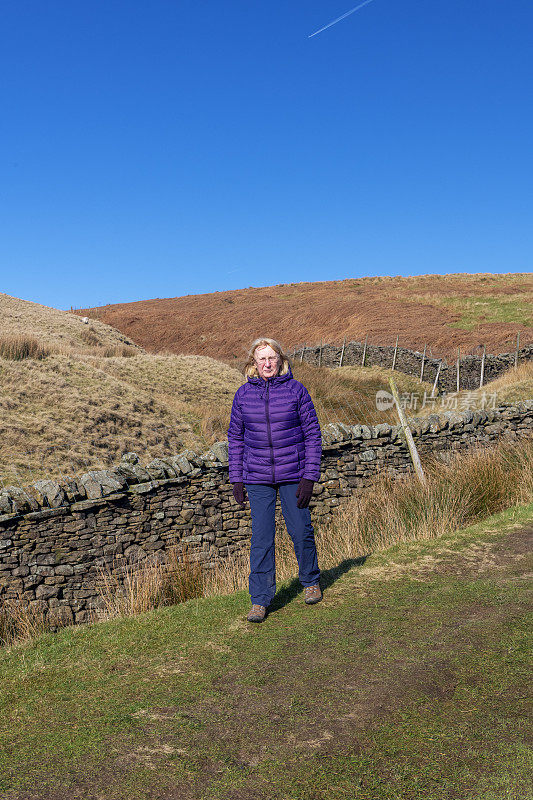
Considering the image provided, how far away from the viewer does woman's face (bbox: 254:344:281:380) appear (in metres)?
5.25

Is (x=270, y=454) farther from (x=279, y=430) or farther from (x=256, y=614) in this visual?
(x=256, y=614)

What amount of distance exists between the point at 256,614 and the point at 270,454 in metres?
1.33

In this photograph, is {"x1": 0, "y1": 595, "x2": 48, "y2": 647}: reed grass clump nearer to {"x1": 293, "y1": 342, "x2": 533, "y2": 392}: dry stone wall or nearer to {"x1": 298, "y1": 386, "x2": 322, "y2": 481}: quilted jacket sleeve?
{"x1": 298, "y1": 386, "x2": 322, "y2": 481}: quilted jacket sleeve

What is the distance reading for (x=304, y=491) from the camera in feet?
17.1

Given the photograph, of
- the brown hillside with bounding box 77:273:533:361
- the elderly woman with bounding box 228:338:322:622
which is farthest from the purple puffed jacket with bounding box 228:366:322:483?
the brown hillside with bounding box 77:273:533:361

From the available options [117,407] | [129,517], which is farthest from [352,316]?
[129,517]

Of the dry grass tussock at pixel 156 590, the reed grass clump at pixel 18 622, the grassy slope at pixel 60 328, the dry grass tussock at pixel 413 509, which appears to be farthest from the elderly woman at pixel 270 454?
the grassy slope at pixel 60 328

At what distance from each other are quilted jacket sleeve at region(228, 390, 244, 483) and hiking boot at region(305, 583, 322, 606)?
1.18m

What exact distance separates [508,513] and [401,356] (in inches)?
1007

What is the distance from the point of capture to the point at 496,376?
3048 cm

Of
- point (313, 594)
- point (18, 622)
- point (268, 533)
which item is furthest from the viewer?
point (18, 622)

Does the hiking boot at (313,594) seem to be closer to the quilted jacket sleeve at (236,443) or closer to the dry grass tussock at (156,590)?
the quilted jacket sleeve at (236,443)

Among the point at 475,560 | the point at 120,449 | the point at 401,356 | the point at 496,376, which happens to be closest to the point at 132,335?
the point at 401,356

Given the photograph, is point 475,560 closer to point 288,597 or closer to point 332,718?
point 288,597
